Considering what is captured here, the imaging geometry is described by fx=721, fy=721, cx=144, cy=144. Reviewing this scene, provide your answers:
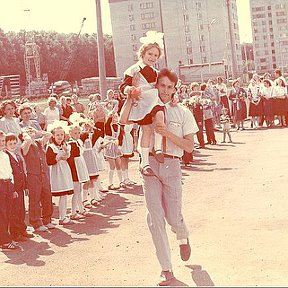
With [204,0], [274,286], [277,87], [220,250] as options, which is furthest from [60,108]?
[204,0]

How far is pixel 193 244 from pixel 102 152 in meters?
7.17

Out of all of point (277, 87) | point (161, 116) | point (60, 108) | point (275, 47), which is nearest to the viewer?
point (161, 116)

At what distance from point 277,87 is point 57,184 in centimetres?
1794

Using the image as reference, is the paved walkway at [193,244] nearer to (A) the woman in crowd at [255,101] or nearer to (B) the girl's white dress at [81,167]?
(B) the girl's white dress at [81,167]

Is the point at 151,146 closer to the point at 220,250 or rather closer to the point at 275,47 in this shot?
the point at 220,250

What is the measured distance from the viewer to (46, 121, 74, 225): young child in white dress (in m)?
11.8

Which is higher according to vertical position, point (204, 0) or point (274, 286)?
point (204, 0)

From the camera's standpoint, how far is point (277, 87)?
1111 inches

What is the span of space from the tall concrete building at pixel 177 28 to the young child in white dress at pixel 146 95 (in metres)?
111

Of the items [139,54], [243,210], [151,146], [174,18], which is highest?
[174,18]

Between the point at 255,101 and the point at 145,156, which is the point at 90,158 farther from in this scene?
the point at 255,101

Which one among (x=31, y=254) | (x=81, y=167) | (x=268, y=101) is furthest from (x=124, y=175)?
(x=268, y=101)

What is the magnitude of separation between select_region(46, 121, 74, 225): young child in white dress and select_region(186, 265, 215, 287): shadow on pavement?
14.6 feet

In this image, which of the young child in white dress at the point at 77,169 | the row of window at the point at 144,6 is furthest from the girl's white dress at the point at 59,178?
the row of window at the point at 144,6
